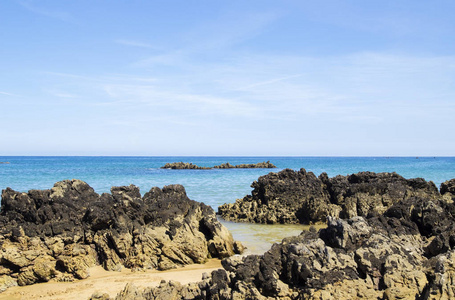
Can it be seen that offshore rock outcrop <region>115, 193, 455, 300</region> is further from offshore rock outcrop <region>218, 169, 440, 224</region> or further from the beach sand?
offshore rock outcrop <region>218, 169, 440, 224</region>

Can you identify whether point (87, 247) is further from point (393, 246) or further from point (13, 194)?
point (393, 246)

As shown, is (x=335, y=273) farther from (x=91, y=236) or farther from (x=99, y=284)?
(x=91, y=236)

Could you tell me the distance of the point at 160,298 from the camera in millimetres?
6598

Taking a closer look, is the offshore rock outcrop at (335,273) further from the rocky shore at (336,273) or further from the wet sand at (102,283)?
the wet sand at (102,283)

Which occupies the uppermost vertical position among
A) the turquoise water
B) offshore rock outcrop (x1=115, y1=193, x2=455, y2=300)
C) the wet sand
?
offshore rock outcrop (x1=115, y1=193, x2=455, y2=300)

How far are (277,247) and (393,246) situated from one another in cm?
202

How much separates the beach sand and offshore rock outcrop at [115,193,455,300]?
75.9 inches

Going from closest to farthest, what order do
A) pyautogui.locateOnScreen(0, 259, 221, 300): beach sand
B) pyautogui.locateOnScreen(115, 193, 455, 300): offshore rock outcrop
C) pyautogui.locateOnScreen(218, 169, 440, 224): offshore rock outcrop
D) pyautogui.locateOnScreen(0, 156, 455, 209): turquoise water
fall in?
pyautogui.locateOnScreen(115, 193, 455, 300): offshore rock outcrop
pyautogui.locateOnScreen(0, 259, 221, 300): beach sand
pyautogui.locateOnScreen(218, 169, 440, 224): offshore rock outcrop
pyautogui.locateOnScreen(0, 156, 455, 209): turquoise water

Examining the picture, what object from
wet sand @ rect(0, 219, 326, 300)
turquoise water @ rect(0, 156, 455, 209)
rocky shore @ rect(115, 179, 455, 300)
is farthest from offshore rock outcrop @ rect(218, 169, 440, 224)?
rocky shore @ rect(115, 179, 455, 300)

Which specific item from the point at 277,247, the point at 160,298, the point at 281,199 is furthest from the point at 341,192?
the point at 160,298

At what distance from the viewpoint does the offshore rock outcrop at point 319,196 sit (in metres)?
15.4

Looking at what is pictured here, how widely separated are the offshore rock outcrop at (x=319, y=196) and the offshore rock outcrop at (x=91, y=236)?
5.97 metres

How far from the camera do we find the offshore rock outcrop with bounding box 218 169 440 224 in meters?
15.4

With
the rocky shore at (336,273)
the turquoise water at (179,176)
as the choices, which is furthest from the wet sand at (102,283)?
the turquoise water at (179,176)
